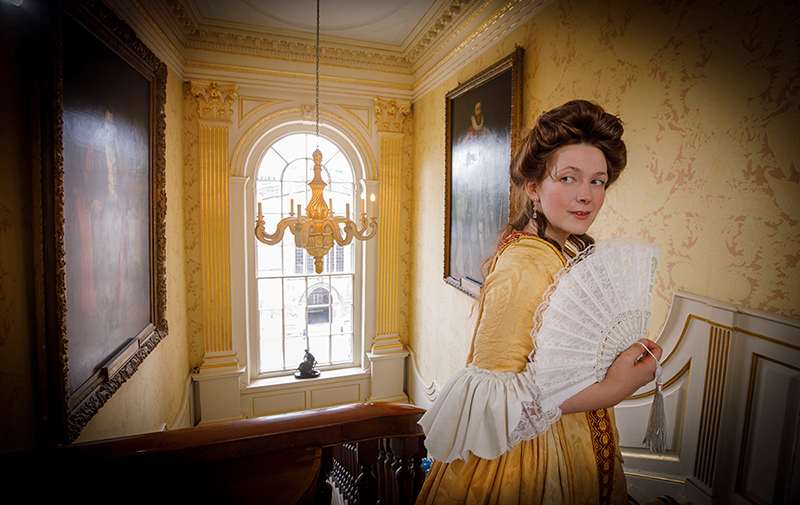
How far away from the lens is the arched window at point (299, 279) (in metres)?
4.02

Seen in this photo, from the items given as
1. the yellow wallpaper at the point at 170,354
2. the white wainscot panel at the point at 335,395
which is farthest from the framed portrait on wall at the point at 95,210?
the white wainscot panel at the point at 335,395

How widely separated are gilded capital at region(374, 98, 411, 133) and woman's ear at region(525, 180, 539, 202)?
3.16m

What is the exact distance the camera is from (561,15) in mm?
1860

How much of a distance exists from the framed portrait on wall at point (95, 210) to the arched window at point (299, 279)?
1.51 metres

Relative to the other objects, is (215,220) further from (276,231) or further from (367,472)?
(367,472)

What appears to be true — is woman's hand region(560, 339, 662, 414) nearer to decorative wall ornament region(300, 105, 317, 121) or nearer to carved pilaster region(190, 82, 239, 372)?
carved pilaster region(190, 82, 239, 372)

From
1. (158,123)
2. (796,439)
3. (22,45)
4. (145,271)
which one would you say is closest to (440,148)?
(158,123)

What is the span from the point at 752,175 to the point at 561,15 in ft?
4.18

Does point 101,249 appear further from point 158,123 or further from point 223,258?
point 223,258

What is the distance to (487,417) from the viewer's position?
83 cm

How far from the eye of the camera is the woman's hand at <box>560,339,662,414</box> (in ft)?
2.71

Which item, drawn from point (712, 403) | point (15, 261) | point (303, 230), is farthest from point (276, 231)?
point (712, 403)

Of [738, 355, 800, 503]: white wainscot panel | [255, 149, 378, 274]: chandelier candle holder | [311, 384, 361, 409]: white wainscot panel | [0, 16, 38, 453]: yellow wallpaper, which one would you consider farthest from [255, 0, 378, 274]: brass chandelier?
[311, 384, 361, 409]: white wainscot panel

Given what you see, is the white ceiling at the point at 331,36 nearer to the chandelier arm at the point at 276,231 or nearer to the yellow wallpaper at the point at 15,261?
the yellow wallpaper at the point at 15,261
